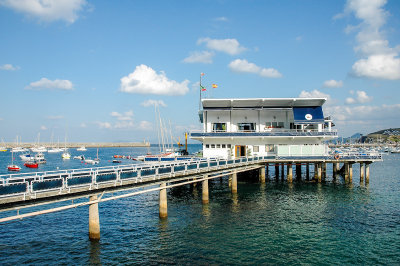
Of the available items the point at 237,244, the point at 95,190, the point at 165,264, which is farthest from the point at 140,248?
the point at 237,244

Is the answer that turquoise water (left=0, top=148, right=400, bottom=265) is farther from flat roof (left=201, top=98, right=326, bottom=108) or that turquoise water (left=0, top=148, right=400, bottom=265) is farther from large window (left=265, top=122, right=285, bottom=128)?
flat roof (left=201, top=98, right=326, bottom=108)

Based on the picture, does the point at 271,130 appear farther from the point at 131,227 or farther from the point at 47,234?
the point at 47,234

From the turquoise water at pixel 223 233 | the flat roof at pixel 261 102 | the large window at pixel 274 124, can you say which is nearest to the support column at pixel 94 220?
the turquoise water at pixel 223 233

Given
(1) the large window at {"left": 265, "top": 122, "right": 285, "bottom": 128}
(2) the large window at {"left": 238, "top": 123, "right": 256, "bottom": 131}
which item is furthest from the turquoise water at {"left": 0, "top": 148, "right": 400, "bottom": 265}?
(1) the large window at {"left": 265, "top": 122, "right": 285, "bottom": 128}

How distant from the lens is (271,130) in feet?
163

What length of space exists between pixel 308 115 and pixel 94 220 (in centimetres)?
3764

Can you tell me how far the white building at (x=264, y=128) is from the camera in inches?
1873

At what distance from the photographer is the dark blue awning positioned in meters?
48.4

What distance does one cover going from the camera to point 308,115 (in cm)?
4906

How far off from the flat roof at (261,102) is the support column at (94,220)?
92.7 feet

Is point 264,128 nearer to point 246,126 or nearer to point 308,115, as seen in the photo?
point 246,126

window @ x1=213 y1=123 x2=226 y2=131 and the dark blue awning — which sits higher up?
the dark blue awning

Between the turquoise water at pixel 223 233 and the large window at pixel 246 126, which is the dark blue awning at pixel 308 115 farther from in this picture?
the turquoise water at pixel 223 233

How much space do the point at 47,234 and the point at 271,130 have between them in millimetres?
35302
